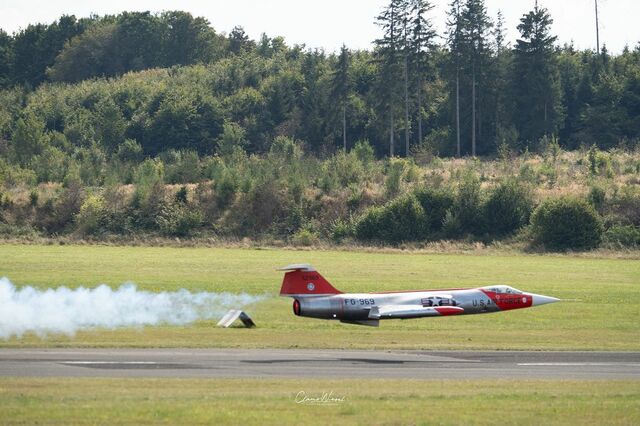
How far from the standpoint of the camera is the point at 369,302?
40.6 m

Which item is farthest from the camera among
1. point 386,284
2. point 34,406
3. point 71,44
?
point 71,44

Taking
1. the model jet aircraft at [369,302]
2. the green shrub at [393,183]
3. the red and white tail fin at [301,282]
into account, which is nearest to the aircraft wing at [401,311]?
the model jet aircraft at [369,302]

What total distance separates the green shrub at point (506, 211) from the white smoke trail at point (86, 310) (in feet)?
142

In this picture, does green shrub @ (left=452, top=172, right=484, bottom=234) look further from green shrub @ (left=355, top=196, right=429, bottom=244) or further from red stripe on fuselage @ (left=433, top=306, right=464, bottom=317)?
red stripe on fuselage @ (left=433, top=306, right=464, bottom=317)

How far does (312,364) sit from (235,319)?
11.4 metres

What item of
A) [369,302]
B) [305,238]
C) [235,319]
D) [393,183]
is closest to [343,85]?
[393,183]

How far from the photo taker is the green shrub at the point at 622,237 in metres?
79.8

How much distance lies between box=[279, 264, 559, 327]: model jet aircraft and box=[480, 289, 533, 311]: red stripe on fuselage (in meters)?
0.04

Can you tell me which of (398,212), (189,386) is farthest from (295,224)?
(189,386)

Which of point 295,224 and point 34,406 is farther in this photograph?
point 295,224

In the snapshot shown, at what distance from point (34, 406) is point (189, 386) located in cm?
466

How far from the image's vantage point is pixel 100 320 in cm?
4106

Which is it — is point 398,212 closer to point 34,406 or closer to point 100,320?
point 100,320

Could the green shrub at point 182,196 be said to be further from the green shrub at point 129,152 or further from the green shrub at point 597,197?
the green shrub at point 597,197
